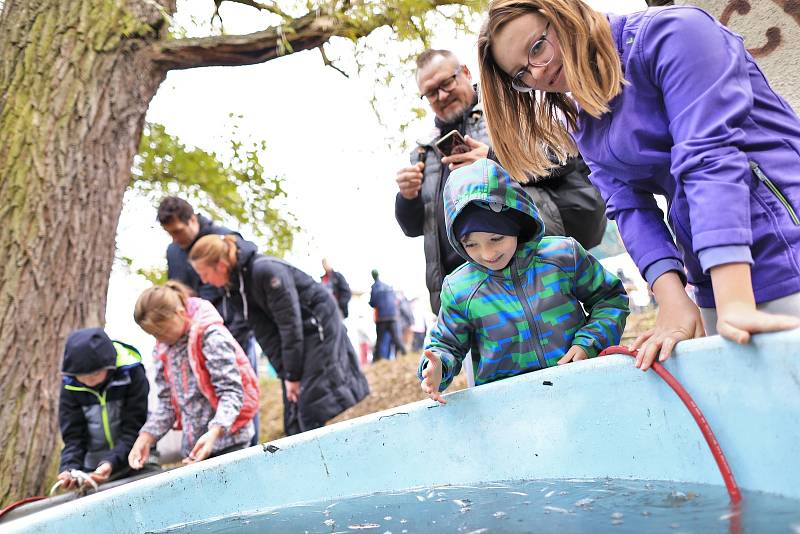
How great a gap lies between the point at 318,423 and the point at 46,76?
2.51 metres

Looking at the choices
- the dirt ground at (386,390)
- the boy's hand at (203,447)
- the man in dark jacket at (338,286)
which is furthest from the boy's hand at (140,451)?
the man in dark jacket at (338,286)

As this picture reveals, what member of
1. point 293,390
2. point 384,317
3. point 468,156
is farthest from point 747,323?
point 384,317

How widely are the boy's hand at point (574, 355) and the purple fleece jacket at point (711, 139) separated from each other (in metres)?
0.48

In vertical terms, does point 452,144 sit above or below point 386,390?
above

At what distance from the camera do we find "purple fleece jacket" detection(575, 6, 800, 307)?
155cm

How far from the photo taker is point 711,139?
5.18 feet

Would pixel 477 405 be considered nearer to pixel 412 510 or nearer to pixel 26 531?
pixel 412 510

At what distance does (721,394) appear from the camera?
1637 millimetres

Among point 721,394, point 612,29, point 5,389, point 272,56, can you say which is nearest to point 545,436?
point 721,394

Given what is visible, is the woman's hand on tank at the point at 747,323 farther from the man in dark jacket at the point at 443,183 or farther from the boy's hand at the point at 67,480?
the boy's hand at the point at 67,480

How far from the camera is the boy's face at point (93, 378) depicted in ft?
12.1

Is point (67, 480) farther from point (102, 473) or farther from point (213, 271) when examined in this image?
point (213, 271)

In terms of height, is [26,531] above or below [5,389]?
below

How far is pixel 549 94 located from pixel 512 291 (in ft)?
1.98
